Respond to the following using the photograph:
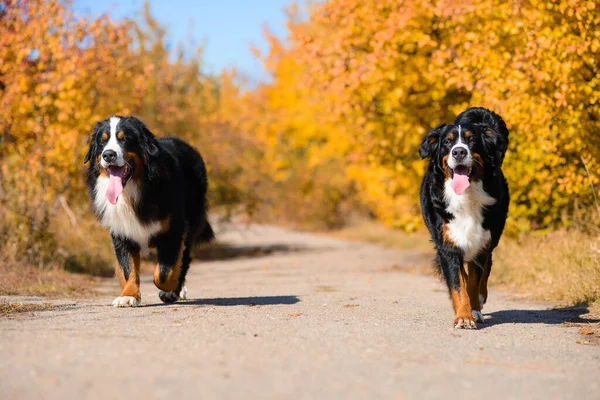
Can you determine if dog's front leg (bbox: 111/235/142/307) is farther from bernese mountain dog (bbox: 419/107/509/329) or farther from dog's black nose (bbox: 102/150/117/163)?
bernese mountain dog (bbox: 419/107/509/329)

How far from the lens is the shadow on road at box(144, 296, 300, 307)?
28.2 feet

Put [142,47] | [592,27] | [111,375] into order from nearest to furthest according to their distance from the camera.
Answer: [111,375]
[592,27]
[142,47]

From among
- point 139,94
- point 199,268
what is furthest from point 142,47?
point 199,268

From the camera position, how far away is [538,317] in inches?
323

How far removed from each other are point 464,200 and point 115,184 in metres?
3.32

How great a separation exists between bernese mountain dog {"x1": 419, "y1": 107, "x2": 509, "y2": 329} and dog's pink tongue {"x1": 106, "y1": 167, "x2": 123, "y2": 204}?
2.90m

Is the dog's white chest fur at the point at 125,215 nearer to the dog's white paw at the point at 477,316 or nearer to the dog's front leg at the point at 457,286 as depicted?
the dog's front leg at the point at 457,286

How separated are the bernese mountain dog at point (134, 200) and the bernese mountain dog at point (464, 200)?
8.52 ft

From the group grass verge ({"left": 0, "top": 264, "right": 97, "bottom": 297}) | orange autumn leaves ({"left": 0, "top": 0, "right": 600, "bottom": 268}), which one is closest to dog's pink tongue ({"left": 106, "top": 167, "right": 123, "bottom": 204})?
grass verge ({"left": 0, "top": 264, "right": 97, "bottom": 297})

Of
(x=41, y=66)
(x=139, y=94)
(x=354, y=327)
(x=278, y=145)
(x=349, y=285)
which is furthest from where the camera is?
A: (x=278, y=145)

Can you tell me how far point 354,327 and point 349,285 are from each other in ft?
15.9

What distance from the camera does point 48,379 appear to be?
441cm

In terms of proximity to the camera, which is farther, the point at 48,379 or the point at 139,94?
the point at 139,94

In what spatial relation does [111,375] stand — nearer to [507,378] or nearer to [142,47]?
[507,378]
